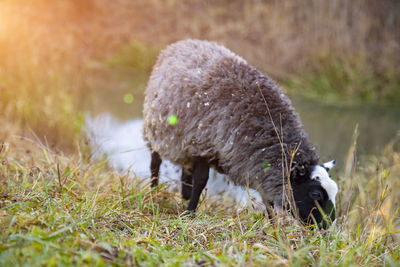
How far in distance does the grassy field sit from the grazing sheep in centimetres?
30

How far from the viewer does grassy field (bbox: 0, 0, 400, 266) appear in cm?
216

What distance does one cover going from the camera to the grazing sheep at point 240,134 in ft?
10.7

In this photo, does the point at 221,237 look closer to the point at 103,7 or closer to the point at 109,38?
the point at 109,38

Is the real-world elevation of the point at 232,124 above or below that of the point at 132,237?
above

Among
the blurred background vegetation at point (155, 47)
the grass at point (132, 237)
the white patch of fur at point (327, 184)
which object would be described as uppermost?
the blurred background vegetation at point (155, 47)

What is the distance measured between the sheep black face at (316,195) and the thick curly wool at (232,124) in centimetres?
10

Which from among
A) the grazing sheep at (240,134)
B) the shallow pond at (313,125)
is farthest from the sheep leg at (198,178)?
the shallow pond at (313,125)

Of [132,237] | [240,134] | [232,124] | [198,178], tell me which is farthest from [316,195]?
[132,237]

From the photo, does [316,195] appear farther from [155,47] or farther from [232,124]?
[155,47]

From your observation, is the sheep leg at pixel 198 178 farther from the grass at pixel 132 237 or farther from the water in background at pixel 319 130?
the water in background at pixel 319 130

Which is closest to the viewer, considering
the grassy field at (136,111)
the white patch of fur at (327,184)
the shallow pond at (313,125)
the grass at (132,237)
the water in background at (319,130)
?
the grass at (132,237)

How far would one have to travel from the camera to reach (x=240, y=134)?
10.9 ft

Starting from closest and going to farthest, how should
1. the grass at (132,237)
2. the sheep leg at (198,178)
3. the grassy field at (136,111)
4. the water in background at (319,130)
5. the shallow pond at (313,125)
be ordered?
the grass at (132,237), the grassy field at (136,111), the sheep leg at (198,178), the water in background at (319,130), the shallow pond at (313,125)

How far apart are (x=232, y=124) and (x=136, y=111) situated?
200 inches
